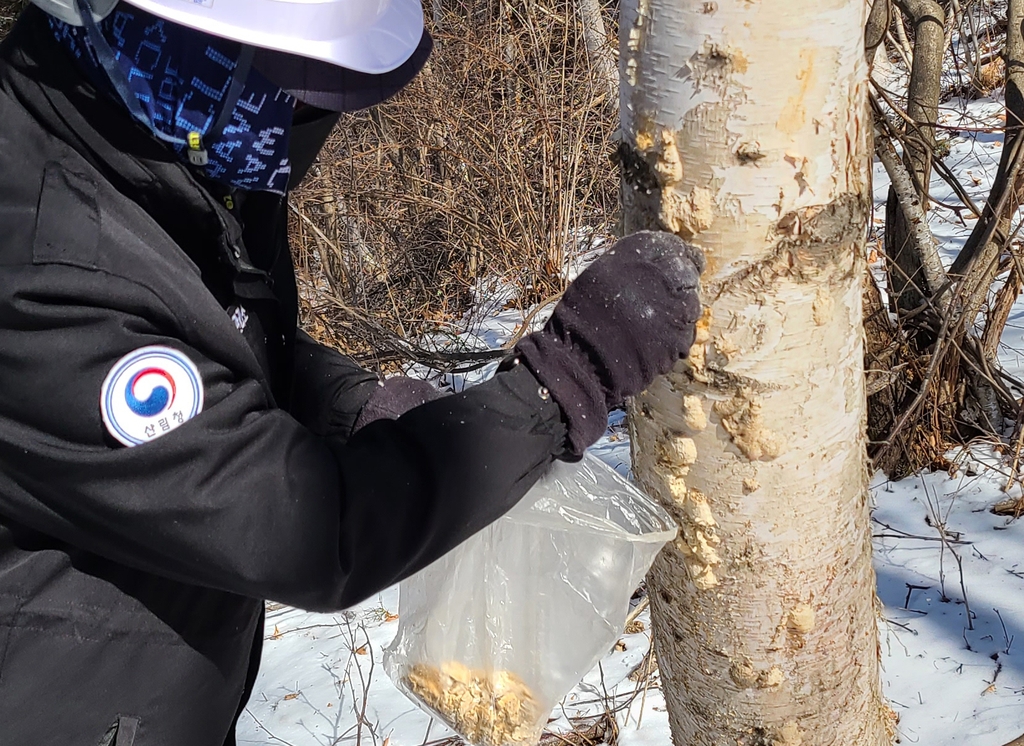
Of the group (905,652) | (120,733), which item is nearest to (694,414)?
(120,733)

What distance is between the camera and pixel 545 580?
1.40m

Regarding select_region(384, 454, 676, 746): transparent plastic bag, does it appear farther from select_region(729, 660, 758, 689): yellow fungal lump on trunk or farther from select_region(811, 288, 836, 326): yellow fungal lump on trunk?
select_region(811, 288, 836, 326): yellow fungal lump on trunk

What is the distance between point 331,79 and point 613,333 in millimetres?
547

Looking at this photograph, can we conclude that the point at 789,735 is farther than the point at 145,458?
Yes

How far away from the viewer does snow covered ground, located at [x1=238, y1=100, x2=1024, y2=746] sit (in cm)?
232

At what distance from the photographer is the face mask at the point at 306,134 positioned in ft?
4.06

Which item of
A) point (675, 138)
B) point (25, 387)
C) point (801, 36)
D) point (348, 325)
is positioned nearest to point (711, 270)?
point (675, 138)

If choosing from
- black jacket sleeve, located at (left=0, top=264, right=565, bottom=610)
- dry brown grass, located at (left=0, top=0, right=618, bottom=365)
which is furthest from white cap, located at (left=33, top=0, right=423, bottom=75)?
dry brown grass, located at (left=0, top=0, right=618, bottom=365)

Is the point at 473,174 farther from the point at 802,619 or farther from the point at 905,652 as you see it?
the point at 802,619

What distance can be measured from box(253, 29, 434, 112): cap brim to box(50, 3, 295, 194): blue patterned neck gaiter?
2 centimetres

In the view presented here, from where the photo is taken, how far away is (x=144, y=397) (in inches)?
35.1

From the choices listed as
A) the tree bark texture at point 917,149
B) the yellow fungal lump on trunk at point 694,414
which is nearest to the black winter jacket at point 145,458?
the yellow fungal lump on trunk at point 694,414

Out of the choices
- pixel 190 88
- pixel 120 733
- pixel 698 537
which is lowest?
pixel 120 733

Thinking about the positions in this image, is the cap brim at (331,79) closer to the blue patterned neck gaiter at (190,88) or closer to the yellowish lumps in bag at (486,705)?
the blue patterned neck gaiter at (190,88)
